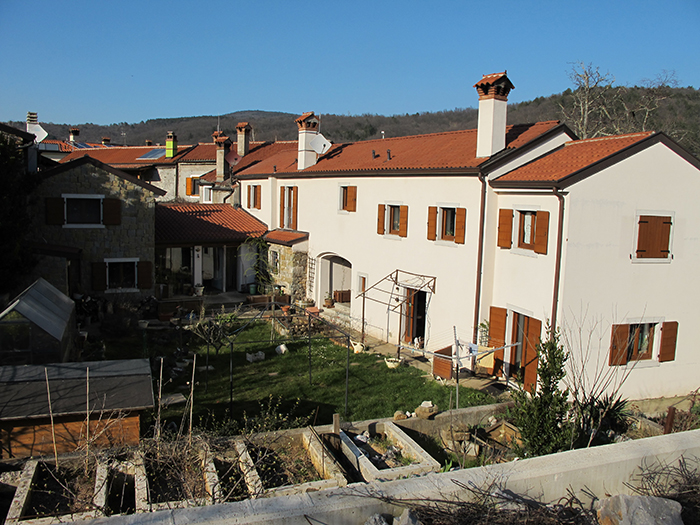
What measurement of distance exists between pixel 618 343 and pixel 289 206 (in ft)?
51.0

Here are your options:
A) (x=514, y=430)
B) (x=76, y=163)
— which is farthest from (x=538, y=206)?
(x=76, y=163)

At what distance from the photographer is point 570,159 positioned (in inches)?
557

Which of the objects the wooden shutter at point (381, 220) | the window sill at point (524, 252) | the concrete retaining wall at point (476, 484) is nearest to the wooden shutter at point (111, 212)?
the wooden shutter at point (381, 220)

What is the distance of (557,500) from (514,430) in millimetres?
4920

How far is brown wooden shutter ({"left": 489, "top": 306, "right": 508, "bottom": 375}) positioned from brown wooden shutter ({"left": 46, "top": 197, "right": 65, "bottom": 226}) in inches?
592

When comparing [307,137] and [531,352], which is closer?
[531,352]

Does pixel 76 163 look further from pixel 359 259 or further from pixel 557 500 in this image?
pixel 557 500

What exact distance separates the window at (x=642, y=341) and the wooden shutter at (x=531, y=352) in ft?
5.78

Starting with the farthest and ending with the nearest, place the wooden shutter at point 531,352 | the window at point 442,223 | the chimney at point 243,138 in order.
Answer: the chimney at point 243,138
the window at point 442,223
the wooden shutter at point 531,352

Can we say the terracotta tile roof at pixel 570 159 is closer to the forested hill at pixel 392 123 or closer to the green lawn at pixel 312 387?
the green lawn at pixel 312 387

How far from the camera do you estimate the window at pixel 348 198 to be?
20.3m

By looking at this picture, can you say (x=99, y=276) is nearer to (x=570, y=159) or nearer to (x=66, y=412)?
(x=66, y=412)

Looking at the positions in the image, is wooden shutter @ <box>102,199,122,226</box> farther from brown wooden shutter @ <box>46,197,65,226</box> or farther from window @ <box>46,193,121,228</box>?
brown wooden shutter @ <box>46,197,65,226</box>

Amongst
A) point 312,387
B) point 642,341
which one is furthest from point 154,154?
point 642,341
